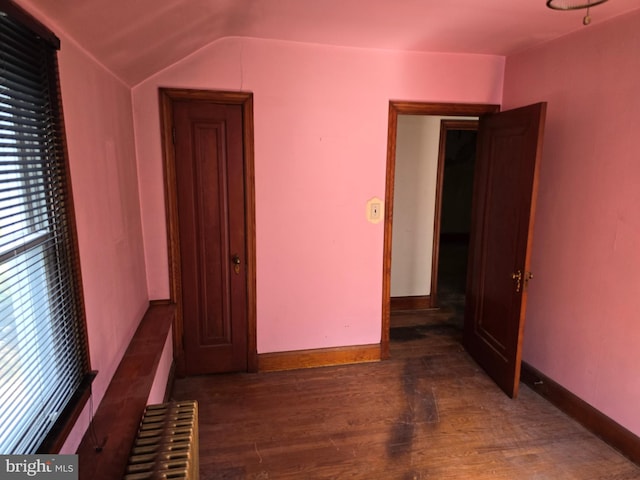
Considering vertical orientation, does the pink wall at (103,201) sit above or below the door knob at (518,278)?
above

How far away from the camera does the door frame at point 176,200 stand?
2.62 m

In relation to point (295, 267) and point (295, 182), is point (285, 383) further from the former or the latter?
point (295, 182)

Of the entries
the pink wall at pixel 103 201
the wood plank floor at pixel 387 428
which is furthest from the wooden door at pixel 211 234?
the pink wall at pixel 103 201

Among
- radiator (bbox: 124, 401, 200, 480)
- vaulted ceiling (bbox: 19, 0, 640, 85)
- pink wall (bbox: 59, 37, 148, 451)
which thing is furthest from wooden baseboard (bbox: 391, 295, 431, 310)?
radiator (bbox: 124, 401, 200, 480)

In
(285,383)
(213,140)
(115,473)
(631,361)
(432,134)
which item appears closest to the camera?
(115,473)

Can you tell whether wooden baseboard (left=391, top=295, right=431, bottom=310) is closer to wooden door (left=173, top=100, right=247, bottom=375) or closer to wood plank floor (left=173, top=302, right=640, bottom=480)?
wood plank floor (left=173, top=302, right=640, bottom=480)

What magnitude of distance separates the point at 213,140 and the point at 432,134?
2.39 metres

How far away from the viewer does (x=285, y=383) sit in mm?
2941

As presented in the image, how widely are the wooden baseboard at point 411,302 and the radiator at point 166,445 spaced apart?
2.92m

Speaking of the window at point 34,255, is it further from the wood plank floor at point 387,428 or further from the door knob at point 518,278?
the door knob at point 518,278

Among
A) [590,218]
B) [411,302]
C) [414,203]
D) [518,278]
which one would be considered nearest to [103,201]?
[518,278]

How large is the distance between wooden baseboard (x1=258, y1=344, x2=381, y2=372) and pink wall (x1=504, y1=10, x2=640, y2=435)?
123 centimetres

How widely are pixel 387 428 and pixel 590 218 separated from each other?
1753 millimetres

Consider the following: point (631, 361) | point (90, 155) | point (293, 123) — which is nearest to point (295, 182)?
point (293, 123)
